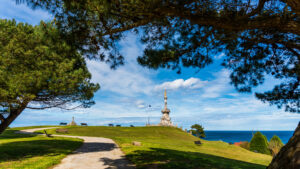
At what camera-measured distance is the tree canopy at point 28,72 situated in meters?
8.22

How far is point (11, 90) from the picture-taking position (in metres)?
7.91

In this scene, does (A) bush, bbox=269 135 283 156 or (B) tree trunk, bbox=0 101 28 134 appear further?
(A) bush, bbox=269 135 283 156

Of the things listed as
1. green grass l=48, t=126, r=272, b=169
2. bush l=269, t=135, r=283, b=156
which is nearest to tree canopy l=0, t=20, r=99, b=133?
green grass l=48, t=126, r=272, b=169

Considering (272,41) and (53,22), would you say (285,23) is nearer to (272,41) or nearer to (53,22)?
(272,41)

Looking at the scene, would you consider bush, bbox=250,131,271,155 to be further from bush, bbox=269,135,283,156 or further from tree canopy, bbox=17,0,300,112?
tree canopy, bbox=17,0,300,112

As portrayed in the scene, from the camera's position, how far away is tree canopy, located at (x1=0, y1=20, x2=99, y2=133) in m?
8.22

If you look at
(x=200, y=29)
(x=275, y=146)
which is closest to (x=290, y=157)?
(x=200, y=29)

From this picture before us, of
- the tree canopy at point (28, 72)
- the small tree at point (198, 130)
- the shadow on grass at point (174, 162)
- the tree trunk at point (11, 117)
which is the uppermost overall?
the tree canopy at point (28, 72)

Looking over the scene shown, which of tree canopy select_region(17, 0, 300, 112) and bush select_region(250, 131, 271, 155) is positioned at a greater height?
tree canopy select_region(17, 0, 300, 112)

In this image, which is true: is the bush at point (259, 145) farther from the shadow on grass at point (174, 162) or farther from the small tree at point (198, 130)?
the small tree at point (198, 130)

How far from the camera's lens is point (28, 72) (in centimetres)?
855

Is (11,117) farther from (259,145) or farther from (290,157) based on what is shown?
(259,145)

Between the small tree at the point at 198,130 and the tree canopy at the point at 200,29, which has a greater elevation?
the tree canopy at the point at 200,29

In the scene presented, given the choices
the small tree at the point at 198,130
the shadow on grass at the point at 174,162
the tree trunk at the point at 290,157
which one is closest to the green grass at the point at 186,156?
the shadow on grass at the point at 174,162
